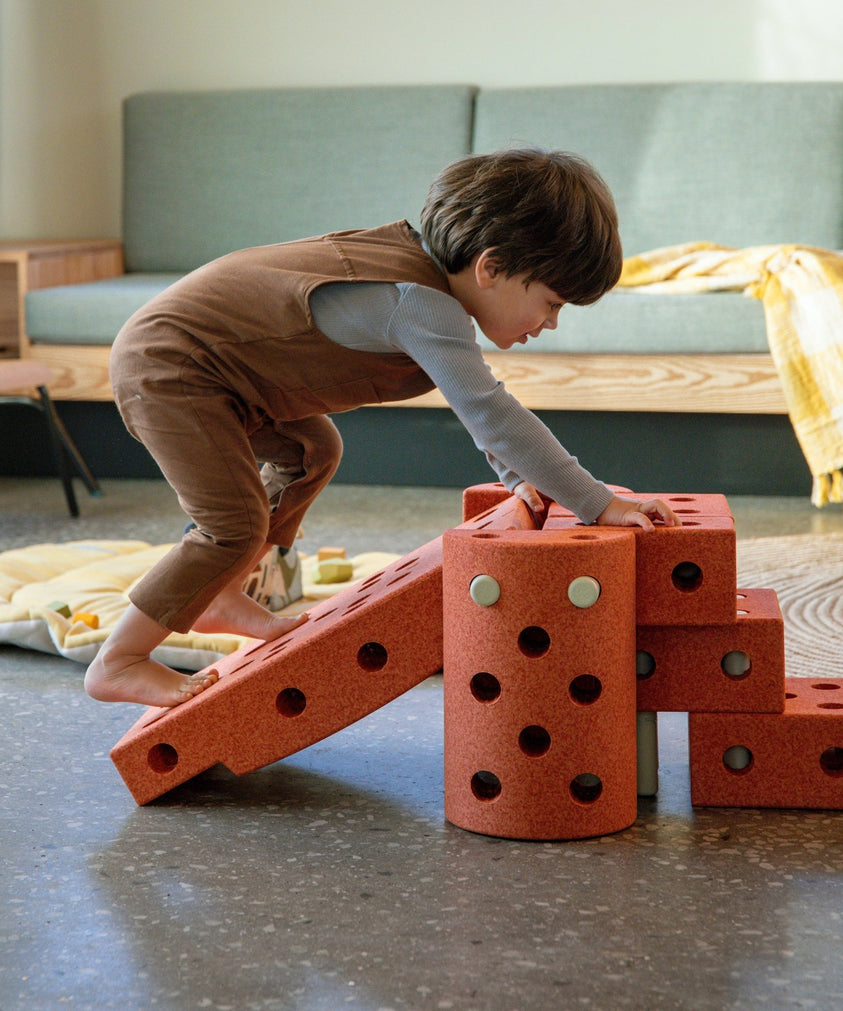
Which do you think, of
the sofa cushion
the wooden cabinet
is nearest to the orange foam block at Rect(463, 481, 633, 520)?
the sofa cushion

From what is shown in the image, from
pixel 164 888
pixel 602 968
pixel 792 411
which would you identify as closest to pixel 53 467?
pixel 792 411

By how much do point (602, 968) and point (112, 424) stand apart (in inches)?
97.3

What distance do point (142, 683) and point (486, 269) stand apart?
1.71 ft

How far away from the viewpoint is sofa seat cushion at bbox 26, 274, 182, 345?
9.24 ft

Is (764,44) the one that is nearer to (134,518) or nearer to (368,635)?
(134,518)

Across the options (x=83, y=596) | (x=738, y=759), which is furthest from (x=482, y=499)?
(x=83, y=596)

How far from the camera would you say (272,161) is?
10.8 feet

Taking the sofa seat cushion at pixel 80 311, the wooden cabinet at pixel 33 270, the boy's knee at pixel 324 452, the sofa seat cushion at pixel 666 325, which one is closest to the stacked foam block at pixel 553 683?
the boy's knee at pixel 324 452

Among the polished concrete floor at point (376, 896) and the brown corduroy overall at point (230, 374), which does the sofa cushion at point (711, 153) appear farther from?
the polished concrete floor at point (376, 896)

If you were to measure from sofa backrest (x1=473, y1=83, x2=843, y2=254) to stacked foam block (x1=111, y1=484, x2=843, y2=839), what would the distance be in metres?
1.94

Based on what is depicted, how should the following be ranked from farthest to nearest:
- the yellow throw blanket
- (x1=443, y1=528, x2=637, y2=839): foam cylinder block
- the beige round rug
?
1. the yellow throw blanket
2. the beige round rug
3. (x1=443, y1=528, x2=637, y2=839): foam cylinder block

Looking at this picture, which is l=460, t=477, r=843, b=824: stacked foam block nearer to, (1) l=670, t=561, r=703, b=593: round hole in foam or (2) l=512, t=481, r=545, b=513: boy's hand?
(1) l=670, t=561, r=703, b=593: round hole in foam

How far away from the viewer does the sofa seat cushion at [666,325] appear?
8.48 feet

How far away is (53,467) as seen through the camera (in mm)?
3215
